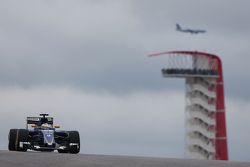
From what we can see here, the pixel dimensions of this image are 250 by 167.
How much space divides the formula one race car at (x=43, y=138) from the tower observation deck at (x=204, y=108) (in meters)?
85.5

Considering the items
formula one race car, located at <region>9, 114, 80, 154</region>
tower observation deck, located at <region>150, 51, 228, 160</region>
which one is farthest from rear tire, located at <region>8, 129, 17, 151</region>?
tower observation deck, located at <region>150, 51, 228, 160</region>

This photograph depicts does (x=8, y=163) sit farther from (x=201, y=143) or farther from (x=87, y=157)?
(x=201, y=143)

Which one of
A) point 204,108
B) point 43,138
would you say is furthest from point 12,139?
point 204,108

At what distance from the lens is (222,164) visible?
1248 inches

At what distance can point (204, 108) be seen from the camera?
128 meters

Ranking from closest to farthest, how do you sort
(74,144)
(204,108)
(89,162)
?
1. (89,162)
2. (74,144)
3. (204,108)

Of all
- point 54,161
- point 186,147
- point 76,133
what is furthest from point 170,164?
point 186,147

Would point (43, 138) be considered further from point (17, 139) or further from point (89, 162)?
point (89, 162)

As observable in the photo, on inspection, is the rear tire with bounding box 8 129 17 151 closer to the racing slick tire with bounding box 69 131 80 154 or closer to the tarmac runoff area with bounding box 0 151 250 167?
the racing slick tire with bounding box 69 131 80 154

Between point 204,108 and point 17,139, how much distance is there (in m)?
90.2

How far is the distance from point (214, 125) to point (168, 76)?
9123 mm

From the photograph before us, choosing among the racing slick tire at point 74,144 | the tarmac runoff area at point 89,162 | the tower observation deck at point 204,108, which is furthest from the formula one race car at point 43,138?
the tower observation deck at point 204,108

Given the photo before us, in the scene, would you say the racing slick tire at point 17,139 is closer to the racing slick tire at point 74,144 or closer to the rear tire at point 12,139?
the rear tire at point 12,139

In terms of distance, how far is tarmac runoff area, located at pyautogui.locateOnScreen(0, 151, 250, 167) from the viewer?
30.4 m
